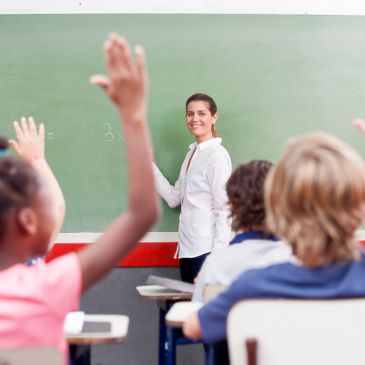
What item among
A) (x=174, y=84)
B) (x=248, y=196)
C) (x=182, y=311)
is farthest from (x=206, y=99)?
(x=182, y=311)

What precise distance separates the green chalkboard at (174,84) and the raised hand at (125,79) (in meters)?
3.02

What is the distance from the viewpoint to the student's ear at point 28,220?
4.14 feet

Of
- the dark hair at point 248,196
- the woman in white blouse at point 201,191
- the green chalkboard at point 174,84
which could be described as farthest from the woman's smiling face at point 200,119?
the dark hair at point 248,196

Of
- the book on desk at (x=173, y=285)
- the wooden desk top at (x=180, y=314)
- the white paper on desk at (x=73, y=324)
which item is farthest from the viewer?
the book on desk at (x=173, y=285)

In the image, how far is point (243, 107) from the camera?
4281mm

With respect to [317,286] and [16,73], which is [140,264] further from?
[317,286]

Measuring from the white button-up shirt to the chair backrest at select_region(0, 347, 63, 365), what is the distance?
274cm

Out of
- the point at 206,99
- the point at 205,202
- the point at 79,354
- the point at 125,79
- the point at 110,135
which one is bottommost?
the point at 79,354

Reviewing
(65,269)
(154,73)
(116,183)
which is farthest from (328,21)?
(65,269)

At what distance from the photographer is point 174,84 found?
13.9 feet

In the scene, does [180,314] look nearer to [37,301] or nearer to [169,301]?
[37,301]

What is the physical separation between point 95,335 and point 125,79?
3.20 feet

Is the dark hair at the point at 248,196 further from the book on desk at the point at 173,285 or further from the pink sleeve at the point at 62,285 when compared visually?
the pink sleeve at the point at 62,285
